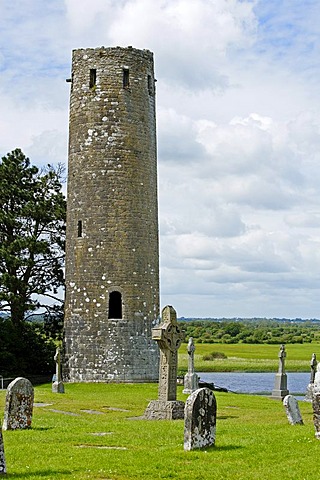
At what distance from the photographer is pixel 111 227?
3638cm

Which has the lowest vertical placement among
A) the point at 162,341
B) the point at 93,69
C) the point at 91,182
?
the point at 162,341

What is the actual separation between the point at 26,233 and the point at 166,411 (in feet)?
75.3

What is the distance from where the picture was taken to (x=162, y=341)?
2153 centimetres

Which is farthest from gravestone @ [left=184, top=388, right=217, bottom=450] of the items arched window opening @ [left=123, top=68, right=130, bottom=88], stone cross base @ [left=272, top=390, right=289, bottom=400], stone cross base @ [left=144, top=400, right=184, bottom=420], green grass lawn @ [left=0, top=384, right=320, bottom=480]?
arched window opening @ [left=123, top=68, right=130, bottom=88]

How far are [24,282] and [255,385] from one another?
1623 cm

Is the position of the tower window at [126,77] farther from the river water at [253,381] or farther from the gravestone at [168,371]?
the gravestone at [168,371]

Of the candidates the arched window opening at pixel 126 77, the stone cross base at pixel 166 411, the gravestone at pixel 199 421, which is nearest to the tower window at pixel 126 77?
the arched window opening at pixel 126 77

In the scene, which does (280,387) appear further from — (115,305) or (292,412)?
(292,412)

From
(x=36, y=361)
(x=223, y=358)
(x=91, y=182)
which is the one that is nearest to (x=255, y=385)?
(x=36, y=361)

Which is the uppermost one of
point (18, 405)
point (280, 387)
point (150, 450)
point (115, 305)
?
point (115, 305)

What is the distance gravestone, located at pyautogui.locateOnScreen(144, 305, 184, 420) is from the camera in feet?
69.7

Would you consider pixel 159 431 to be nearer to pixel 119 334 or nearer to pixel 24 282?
pixel 119 334

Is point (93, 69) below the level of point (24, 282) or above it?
above

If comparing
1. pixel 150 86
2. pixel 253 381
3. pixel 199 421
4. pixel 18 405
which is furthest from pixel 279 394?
pixel 253 381
